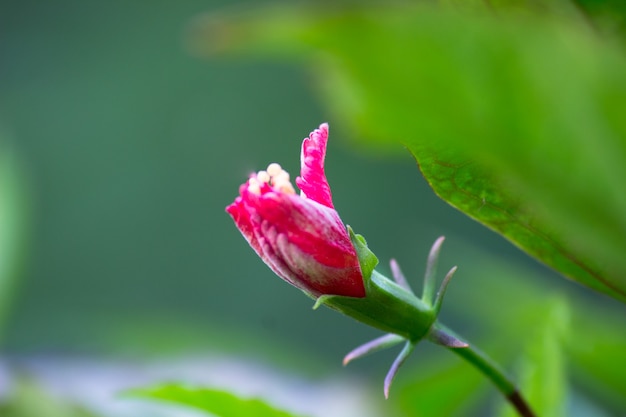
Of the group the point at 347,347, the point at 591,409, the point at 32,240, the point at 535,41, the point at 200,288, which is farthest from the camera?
the point at 32,240

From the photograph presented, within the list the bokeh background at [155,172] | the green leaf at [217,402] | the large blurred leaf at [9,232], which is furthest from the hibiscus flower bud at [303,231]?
the bokeh background at [155,172]

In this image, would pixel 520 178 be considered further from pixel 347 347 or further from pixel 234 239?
pixel 234 239

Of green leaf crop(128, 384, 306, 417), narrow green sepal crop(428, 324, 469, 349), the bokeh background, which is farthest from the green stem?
the bokeh background

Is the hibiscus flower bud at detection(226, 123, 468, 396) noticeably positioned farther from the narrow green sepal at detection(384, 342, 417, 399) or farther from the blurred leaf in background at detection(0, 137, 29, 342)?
the blurred leaf in background at detection(0, 137, 29, 342)

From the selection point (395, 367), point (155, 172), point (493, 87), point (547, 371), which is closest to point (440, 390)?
point (547, 371)

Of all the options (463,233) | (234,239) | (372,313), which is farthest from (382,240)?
(372,313)

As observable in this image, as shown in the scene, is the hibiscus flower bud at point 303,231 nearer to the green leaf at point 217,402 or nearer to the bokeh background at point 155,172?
the green leaf at point 217,402
